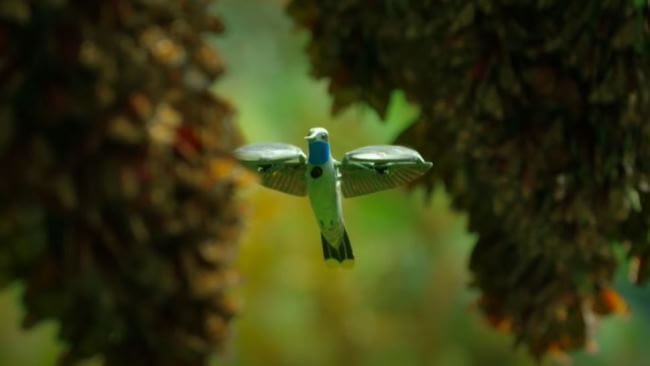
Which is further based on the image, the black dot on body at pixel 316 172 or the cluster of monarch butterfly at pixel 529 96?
the cluster of monarch butterfly at pixel 529 96

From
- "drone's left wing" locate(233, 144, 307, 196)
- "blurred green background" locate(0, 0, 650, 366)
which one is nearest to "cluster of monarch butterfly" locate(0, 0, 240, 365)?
"drone's left wing" locate(233, 144, 307, 196)

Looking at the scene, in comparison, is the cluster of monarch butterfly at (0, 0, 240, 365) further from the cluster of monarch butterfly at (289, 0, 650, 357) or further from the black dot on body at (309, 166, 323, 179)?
the cluster of monarch butterfly at (289, 0, 650, 357)

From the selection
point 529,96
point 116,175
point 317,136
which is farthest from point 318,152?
point 529,96

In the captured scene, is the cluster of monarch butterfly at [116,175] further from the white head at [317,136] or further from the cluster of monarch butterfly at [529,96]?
the cluster of monarch butterfly at [529,96]

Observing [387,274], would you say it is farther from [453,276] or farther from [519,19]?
[519,19]

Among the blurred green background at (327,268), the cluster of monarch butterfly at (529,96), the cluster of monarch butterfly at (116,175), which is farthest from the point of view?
the blurred green background at (327,268)

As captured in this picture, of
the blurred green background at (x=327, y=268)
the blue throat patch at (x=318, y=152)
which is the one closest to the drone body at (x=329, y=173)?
the blue throat patch at (x=318, y=152)

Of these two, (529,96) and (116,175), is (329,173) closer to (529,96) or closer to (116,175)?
(116,175)
